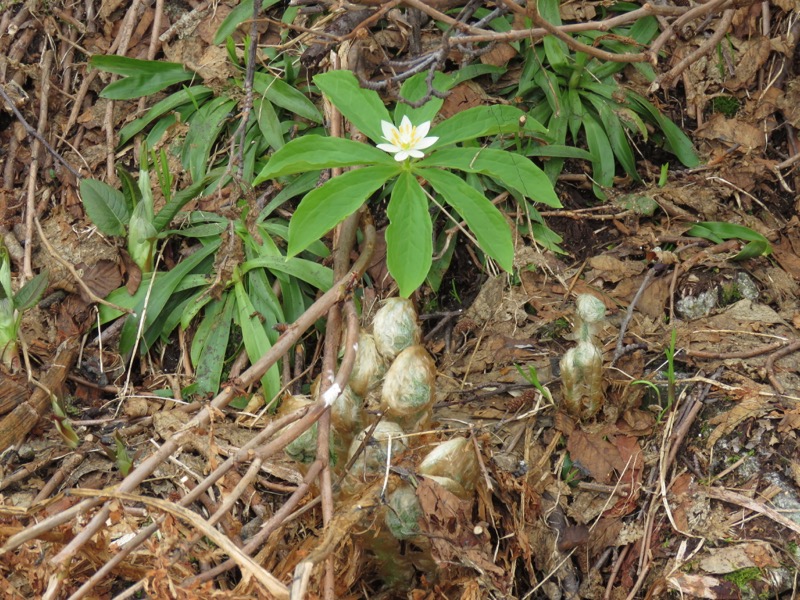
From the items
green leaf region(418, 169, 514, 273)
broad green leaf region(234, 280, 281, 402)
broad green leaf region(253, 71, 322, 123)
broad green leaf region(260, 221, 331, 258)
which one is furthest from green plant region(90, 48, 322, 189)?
green leaf region(418, 169, 514, 273)

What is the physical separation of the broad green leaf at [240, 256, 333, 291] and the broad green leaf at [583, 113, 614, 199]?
3.45 ft

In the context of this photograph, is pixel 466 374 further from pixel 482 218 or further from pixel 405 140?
pixel 405 140

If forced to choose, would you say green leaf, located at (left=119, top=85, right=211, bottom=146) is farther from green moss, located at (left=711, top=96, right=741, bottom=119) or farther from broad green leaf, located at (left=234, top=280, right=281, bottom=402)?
green moss, located at (left=711, top=96, right=741, bottom=119)

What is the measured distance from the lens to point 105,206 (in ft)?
9.09

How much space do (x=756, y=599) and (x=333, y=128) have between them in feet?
6.24

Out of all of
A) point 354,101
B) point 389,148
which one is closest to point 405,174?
point 389,148

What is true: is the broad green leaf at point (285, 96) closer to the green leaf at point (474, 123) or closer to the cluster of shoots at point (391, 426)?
the green leaf at point (474, 123)

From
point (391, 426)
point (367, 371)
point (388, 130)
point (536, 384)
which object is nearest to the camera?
point (391, 426)

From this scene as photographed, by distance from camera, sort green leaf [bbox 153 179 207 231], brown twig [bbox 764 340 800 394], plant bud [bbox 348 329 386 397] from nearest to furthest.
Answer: plant bud [bbox 348 329 386 397] < brown twig [bbox 764 340 800 394] < green leaf [bbox 153 179 207 231]

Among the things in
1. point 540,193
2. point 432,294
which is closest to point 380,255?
point 432,294

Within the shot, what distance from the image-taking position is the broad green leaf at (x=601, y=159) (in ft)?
9.50

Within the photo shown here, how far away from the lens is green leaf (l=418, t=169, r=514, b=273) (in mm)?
2168

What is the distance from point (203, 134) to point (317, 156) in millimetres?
980

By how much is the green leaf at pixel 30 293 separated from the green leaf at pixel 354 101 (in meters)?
1.13
